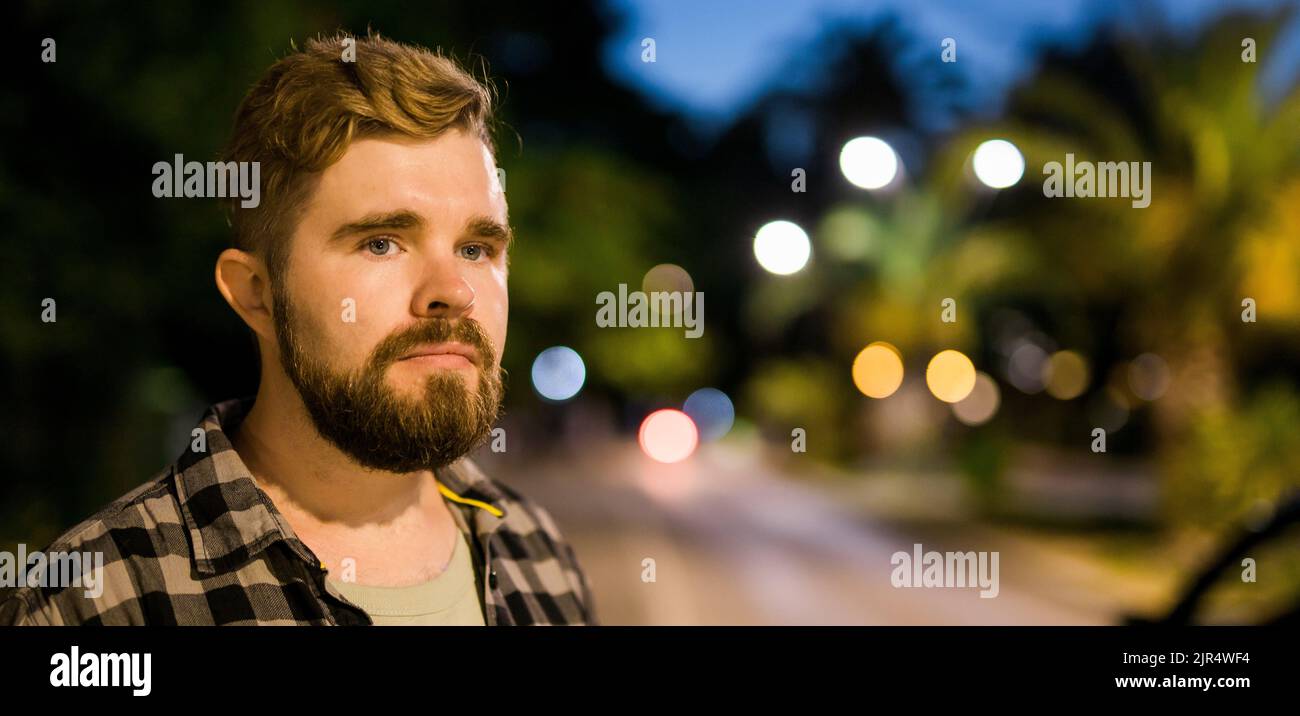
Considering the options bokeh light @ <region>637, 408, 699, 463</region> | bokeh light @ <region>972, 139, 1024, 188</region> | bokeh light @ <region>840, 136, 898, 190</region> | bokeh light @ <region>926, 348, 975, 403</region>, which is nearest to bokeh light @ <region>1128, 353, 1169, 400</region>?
bokeh light @ <region>926, 348, 975, 403</region>

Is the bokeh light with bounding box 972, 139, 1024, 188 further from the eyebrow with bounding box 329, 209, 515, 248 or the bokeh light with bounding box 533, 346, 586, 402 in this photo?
the eyebrow with bounding box 329, 209, 515, 248

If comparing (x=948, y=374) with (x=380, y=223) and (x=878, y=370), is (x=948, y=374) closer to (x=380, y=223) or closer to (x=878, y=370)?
(x=878, y=370)

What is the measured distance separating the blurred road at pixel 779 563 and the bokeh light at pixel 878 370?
4.01 meters

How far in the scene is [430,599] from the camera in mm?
2213

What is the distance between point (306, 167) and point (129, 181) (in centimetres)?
629

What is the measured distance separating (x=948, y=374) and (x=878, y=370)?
480 cm

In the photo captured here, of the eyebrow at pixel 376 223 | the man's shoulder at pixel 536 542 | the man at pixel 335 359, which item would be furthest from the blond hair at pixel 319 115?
the man's shoulder at pixel 536 542

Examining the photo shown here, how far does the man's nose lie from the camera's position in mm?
1960

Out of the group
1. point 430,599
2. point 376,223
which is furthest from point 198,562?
point 376,223

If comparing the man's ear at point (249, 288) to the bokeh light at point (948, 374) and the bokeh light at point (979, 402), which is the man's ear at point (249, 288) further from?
the bokeh light at point (979, 402)
